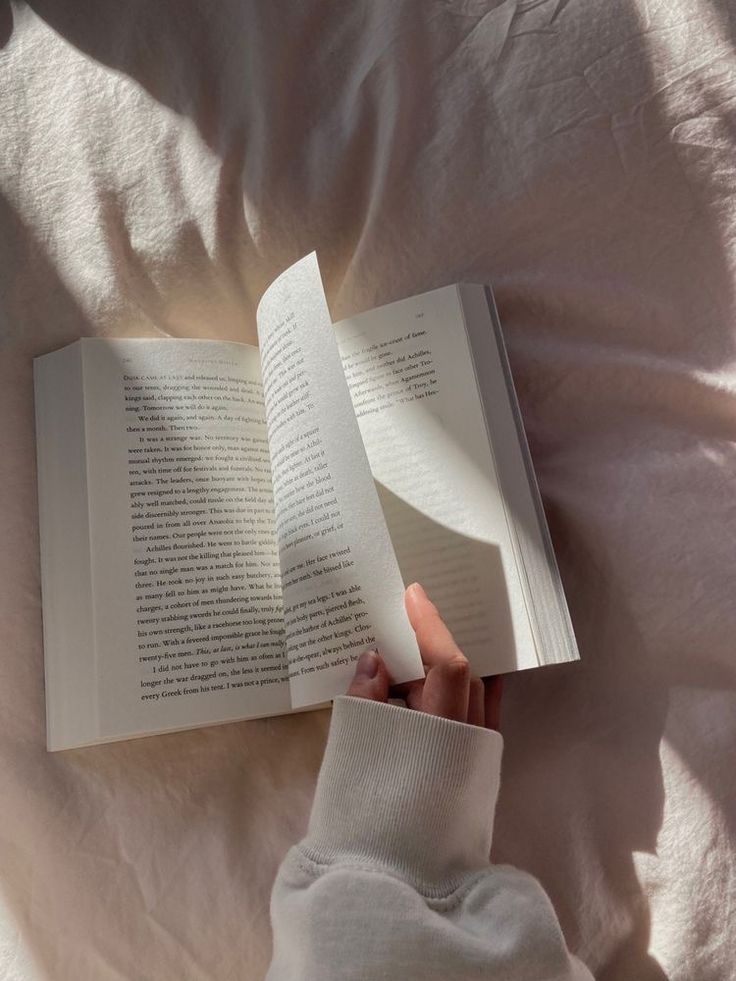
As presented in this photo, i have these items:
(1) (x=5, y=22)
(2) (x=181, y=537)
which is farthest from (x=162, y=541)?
(1) (x=5, y=22)

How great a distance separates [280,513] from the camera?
69 centimetres

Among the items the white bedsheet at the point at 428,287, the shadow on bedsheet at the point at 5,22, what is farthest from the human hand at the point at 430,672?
the shadow on bedsheet at the point at 5,22

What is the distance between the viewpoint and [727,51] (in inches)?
30.7

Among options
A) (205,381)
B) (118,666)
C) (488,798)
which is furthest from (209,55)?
(488,798)

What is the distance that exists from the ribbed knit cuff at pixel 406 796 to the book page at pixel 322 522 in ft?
0.11

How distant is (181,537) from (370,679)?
0.19 m

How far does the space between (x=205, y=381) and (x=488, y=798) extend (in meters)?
0.37

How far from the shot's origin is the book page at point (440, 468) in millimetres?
666

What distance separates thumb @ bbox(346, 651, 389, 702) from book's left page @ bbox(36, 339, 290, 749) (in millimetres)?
90

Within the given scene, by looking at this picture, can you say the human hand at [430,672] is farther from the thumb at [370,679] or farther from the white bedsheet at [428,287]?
the white bedsheet at [428,287]

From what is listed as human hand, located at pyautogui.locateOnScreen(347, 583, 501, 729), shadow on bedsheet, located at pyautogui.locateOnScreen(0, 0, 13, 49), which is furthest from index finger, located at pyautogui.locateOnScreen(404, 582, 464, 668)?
shadow on bedsheet, located at pyautogui.locateOnScreen(0, 0, 13, 49)

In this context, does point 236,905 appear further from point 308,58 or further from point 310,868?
point 308,58

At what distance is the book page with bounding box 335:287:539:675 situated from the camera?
666mm

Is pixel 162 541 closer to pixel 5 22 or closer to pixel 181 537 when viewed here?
pixel 181 537
